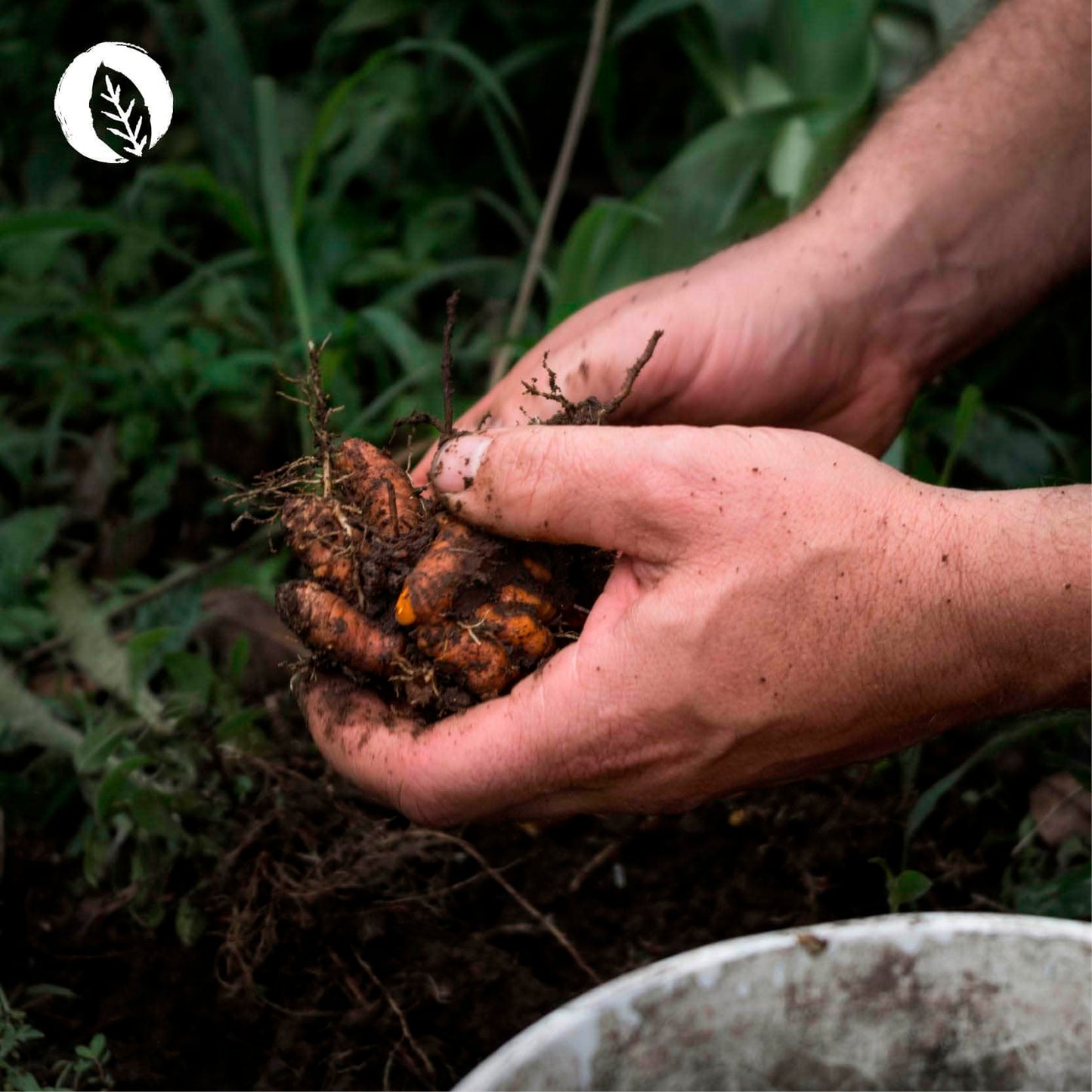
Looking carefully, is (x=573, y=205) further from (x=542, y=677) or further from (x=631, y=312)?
(x=542, y=677)

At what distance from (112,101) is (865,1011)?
136cm

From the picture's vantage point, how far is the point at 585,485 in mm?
1101

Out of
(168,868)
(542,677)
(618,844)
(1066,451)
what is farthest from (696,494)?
(1066,451)

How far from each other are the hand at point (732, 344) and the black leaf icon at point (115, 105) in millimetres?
601

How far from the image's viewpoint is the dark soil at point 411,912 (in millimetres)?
1294

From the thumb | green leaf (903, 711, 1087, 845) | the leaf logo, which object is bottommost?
green leaf (903, 711, 1087, 845)

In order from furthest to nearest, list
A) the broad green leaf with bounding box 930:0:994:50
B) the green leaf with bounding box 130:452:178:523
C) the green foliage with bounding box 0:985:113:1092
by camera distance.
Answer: the broad green leaf with bounding box 930:0:994:50 < the green leaf with bounding box 130:452:178:523 < the green foliage with bounding box 0:985:113:1092

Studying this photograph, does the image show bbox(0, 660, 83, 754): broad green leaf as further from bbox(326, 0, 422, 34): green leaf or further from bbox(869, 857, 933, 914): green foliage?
bbox(326, 0, 422, 34): green leaf

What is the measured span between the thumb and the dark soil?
0.42 m

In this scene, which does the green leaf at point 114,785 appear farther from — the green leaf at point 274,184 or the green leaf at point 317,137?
the green leaf at point 317,137

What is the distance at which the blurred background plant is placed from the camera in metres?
1.48

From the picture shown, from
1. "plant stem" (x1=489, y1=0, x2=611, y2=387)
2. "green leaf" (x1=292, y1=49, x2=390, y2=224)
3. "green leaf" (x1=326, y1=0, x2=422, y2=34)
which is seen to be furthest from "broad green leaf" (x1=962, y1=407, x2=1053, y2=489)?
"green leaf" (x1=326, y1=0, x2=422, y2=34)

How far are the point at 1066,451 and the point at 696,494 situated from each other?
975 mm

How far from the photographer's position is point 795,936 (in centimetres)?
90
